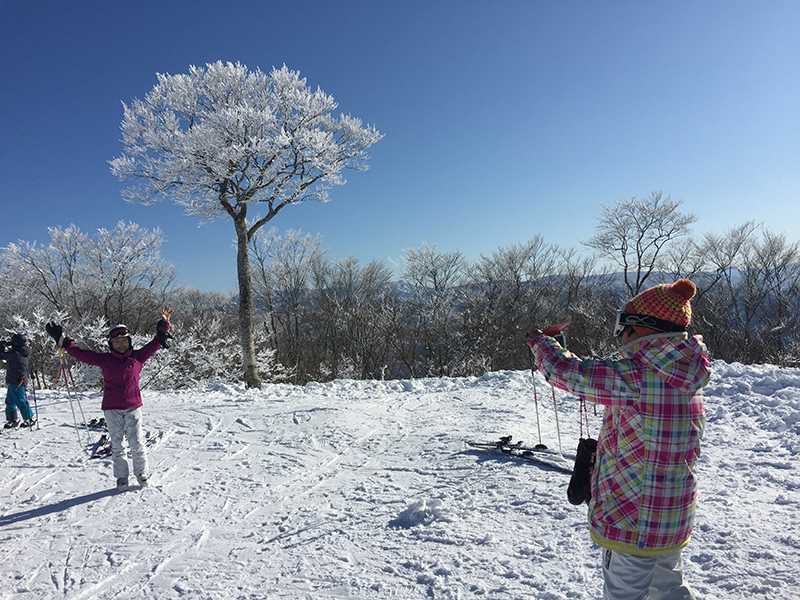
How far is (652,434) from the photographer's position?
173 centimetres

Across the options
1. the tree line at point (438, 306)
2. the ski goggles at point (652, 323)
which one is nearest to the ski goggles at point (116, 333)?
the ski goggles at point (652, 323)

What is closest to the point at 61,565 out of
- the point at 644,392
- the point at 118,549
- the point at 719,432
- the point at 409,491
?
the point at 118,549

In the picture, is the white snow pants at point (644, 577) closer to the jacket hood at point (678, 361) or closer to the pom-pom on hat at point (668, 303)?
the jacket hood at point (678, 361)

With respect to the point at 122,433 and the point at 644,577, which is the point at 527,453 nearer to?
the point at 644,577

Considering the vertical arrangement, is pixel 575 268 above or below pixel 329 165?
below

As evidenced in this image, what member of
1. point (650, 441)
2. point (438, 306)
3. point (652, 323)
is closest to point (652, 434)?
point (650, 441)

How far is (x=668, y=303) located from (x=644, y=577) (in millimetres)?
1233

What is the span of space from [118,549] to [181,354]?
15.6 meters

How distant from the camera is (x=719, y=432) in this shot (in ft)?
18.9

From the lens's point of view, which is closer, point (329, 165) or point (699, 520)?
point (699, 520)

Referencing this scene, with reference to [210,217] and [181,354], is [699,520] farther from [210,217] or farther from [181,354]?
[181,354]

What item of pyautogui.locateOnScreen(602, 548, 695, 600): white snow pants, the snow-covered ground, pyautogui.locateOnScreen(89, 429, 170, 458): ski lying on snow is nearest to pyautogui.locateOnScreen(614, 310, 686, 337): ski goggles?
pyautogui.locateOnScreen(602, 548, 695, 600): white snow pants

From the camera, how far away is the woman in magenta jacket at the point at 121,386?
15.1ft

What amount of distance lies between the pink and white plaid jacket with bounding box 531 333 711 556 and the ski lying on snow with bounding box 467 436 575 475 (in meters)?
3.15
